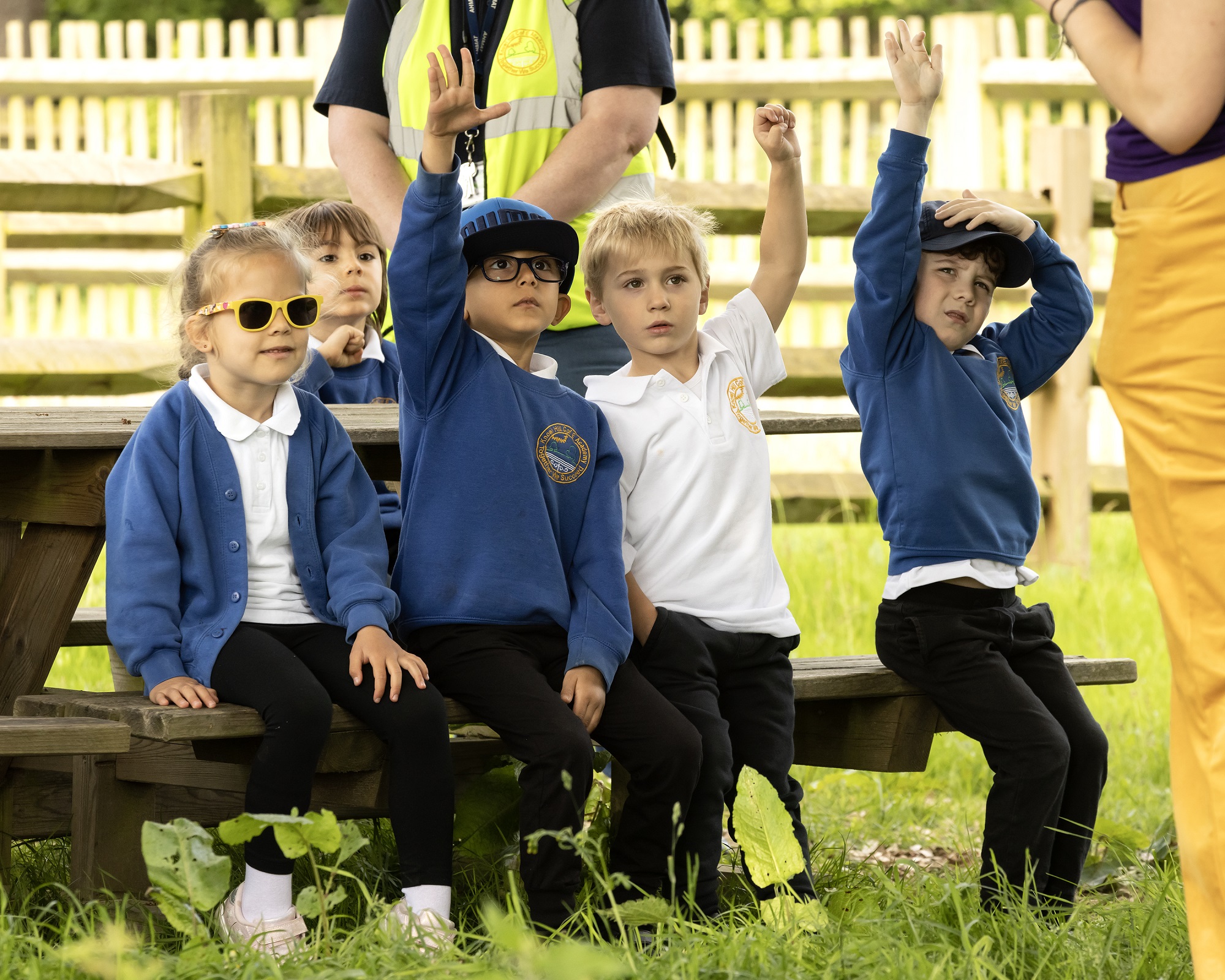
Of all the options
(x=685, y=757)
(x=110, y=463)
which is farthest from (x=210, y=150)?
(x=685, y=757)

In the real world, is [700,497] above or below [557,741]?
above

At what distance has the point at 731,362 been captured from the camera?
Result: 3.05 m

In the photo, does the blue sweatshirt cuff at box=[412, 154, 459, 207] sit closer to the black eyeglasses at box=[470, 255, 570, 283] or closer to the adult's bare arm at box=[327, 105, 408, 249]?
the black eyeglasses at box=[470, 255, 570, 283]

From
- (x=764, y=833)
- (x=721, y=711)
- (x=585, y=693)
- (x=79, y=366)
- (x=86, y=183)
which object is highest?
(x=86, y=183)

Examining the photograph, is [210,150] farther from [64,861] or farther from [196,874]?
[196,874]

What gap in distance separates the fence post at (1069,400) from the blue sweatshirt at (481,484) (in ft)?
15.2

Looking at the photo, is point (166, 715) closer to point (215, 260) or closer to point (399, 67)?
point (215, 260)

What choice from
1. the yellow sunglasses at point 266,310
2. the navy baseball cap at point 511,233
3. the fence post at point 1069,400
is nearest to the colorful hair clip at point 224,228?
the yellow sunglasses at point 266,310

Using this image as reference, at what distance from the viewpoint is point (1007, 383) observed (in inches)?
123

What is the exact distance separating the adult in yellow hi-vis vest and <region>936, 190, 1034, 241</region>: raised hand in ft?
2.50

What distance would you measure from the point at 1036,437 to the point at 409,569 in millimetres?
5007

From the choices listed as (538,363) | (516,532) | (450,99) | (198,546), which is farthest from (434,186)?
(198,546)

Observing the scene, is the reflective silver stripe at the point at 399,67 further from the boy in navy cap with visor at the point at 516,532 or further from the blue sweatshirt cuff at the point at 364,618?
the blue sweatshirt cuff at the point at 364,618

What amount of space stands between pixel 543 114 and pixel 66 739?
1.82m
